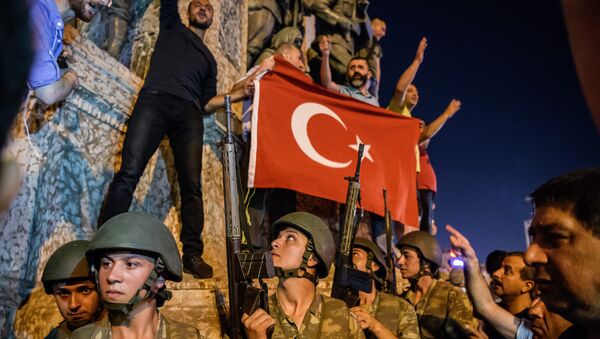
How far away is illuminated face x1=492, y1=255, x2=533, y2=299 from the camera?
13.0 ft

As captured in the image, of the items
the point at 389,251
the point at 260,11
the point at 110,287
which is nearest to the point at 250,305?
the point at 110,287

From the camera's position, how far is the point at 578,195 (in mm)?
2039

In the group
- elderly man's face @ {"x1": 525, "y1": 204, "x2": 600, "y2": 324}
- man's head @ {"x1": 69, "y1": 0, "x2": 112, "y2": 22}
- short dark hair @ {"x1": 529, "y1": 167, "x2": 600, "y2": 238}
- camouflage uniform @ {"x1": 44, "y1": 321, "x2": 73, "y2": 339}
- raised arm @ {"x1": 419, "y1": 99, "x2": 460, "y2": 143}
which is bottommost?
camouflage uniform @ {"x1": 44, "y1": 321, "x2": 73, "y2": 339}

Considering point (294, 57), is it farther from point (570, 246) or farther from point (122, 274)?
point (570, 246)

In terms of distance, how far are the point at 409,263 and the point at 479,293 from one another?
6.89ft

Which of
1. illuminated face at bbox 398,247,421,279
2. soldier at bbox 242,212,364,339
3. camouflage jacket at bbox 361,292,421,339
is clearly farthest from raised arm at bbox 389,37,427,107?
soldier at bbox 242,212,364,339

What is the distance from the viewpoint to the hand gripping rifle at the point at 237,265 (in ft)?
11.1

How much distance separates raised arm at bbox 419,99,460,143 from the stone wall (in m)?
3.26

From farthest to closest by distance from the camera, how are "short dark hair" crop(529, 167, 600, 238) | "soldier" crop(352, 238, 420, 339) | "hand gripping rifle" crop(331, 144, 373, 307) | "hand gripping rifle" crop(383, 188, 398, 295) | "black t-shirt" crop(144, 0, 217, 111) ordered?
1. "hand gripping rifle" crop(383, 188, 398, 295)
2. "black t-shirt" crop(144, 0, 217, 111)
3. "hand gripping rifle" crop(331, 144, 373, 307)
4. "soldier" crop(352, 238, 420, 339)
5. "short dark hair" crop(529, 167, 600, 238)

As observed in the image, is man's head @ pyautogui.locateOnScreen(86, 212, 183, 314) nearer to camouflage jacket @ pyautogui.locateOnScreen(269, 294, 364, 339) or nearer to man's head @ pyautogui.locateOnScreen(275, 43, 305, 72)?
camouflage jacket @ pyautogui.locateOnScreen(269, 294, 364, 339)

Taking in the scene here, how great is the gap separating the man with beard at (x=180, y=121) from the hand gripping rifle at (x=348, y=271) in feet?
3.82

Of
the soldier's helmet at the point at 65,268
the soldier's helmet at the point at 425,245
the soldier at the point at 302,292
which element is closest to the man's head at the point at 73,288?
the soldier's helmet at the point at 65,268

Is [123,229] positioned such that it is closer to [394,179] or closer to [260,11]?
[394,179]

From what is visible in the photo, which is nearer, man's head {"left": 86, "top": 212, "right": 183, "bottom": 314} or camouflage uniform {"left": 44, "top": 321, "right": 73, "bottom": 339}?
man's head {"left": 86, "top": 212, "right": 183, "bottom": 314}
